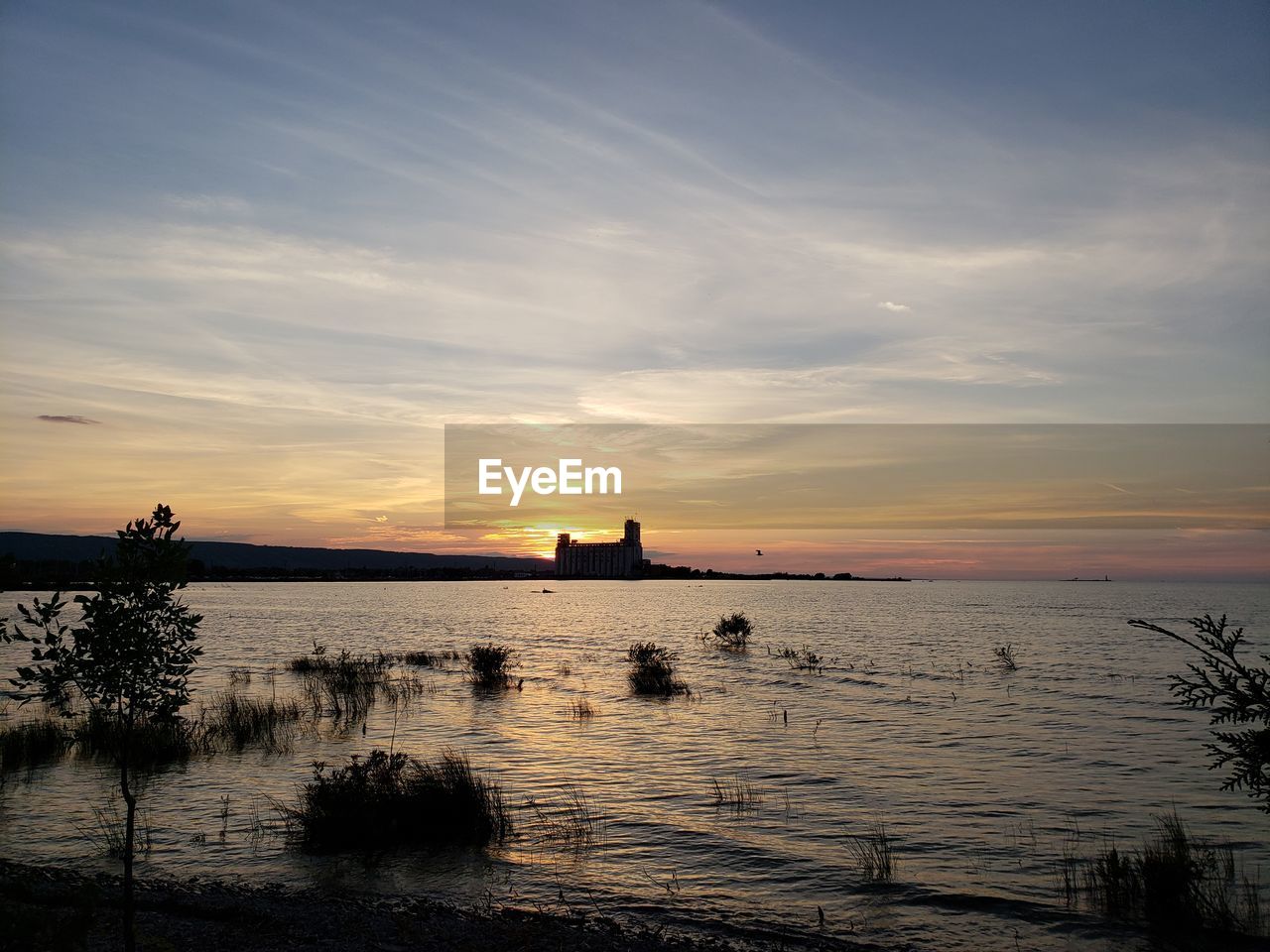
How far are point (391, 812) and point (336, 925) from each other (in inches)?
171

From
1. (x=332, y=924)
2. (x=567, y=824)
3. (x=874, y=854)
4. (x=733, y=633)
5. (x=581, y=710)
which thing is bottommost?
(x=733, y=633)

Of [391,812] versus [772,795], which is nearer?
[391,812]

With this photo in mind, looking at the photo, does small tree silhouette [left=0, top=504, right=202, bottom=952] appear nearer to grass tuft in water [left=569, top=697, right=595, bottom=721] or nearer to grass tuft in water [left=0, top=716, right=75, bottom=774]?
grass tuft in water [left=0, top=716, right=75, bottom=774]

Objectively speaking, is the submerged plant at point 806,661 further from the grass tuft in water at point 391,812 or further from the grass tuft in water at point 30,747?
the grass tuft in water at point 30,747

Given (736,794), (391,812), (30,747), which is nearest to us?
(391,812)

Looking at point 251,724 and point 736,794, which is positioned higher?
point 251,724

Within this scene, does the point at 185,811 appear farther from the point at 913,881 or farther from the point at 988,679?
the point at 988,679

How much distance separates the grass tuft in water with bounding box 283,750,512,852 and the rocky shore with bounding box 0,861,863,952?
217cm

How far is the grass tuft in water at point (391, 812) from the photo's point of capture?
1575 centimetres

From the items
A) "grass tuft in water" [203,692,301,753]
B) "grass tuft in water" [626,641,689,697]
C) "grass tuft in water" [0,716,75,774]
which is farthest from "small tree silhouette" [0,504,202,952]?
"grass tuft in water" [626,641,689,697]

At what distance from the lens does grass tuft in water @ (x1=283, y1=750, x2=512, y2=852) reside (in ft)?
51.7

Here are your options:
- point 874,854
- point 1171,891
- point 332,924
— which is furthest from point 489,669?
point 1171,891

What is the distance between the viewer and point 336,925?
11.9 meters

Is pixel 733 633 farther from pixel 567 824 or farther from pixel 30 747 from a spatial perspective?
pixel 30 747
